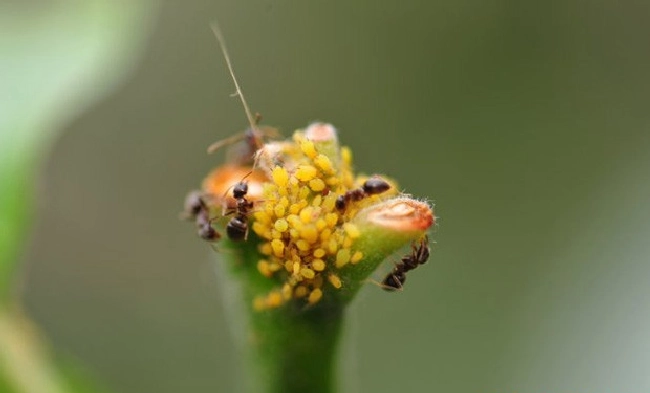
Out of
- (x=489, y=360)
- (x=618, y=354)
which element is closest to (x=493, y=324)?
(x=489, y=360)

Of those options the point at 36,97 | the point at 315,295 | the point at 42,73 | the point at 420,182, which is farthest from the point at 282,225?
the point at 420,182

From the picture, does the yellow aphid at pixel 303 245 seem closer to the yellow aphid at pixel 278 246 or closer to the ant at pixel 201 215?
the yellow aphid at pixel 278 246

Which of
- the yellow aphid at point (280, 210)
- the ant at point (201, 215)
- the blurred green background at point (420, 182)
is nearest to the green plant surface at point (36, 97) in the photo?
the ant at point (201, 215)

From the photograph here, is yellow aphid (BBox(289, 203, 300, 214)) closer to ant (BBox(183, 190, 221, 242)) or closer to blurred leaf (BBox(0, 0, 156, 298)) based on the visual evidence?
ant (BBox(183, 190, 221, 242))

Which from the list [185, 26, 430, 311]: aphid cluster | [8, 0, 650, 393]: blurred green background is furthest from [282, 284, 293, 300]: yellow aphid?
[8, 0, 650, 393]: blurred green background

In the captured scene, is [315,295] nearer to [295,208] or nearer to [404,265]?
[295,208]

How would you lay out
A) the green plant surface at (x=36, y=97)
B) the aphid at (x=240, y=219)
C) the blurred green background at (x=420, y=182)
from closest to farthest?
1. the aphid at (x=240, y=219)
2. the green plant surface at (x=36, y=97)
3. the blurred green background at (x=420, y=182)
